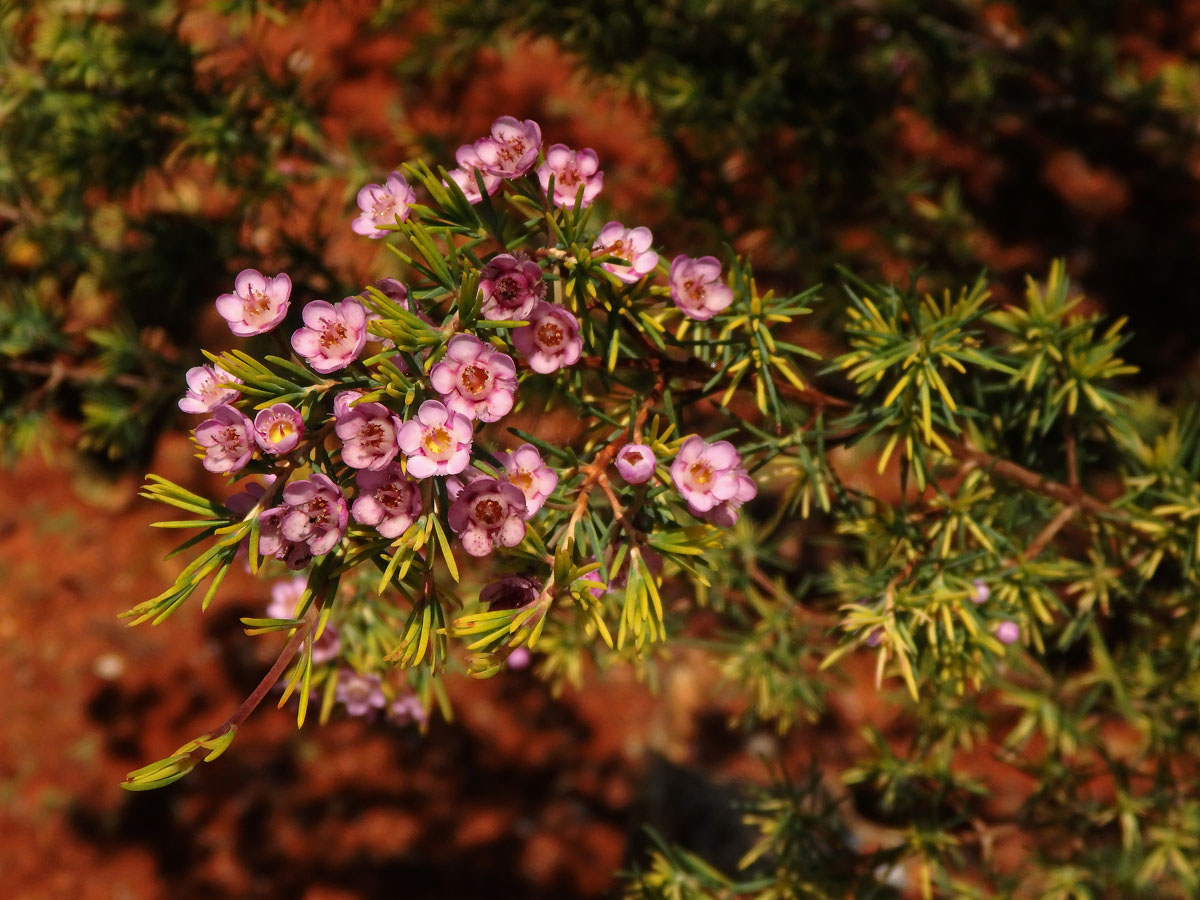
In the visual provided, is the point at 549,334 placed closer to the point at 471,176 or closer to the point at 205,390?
the point at 471,176

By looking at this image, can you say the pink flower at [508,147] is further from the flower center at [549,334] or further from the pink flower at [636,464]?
the pink flower at [636,464]

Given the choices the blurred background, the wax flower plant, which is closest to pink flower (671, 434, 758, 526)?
the wax flower plant

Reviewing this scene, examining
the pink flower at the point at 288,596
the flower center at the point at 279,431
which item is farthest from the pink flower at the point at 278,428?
the pink flower at the point at 288,596

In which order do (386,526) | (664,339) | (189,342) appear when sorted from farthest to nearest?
(189,342)
(664,339)
(386,526)

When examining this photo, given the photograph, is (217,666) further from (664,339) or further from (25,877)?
(664,339)

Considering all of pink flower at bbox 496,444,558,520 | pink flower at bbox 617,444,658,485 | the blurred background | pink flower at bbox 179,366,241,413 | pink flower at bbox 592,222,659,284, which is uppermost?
pink flower at bbox 592,222,659,284

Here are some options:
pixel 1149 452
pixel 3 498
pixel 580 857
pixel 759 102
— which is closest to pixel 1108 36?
pixel 759 102

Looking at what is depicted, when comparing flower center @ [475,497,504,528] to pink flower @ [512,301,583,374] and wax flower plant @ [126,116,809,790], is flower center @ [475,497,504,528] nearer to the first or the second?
wax flower plant @ [126,116,809,790]
